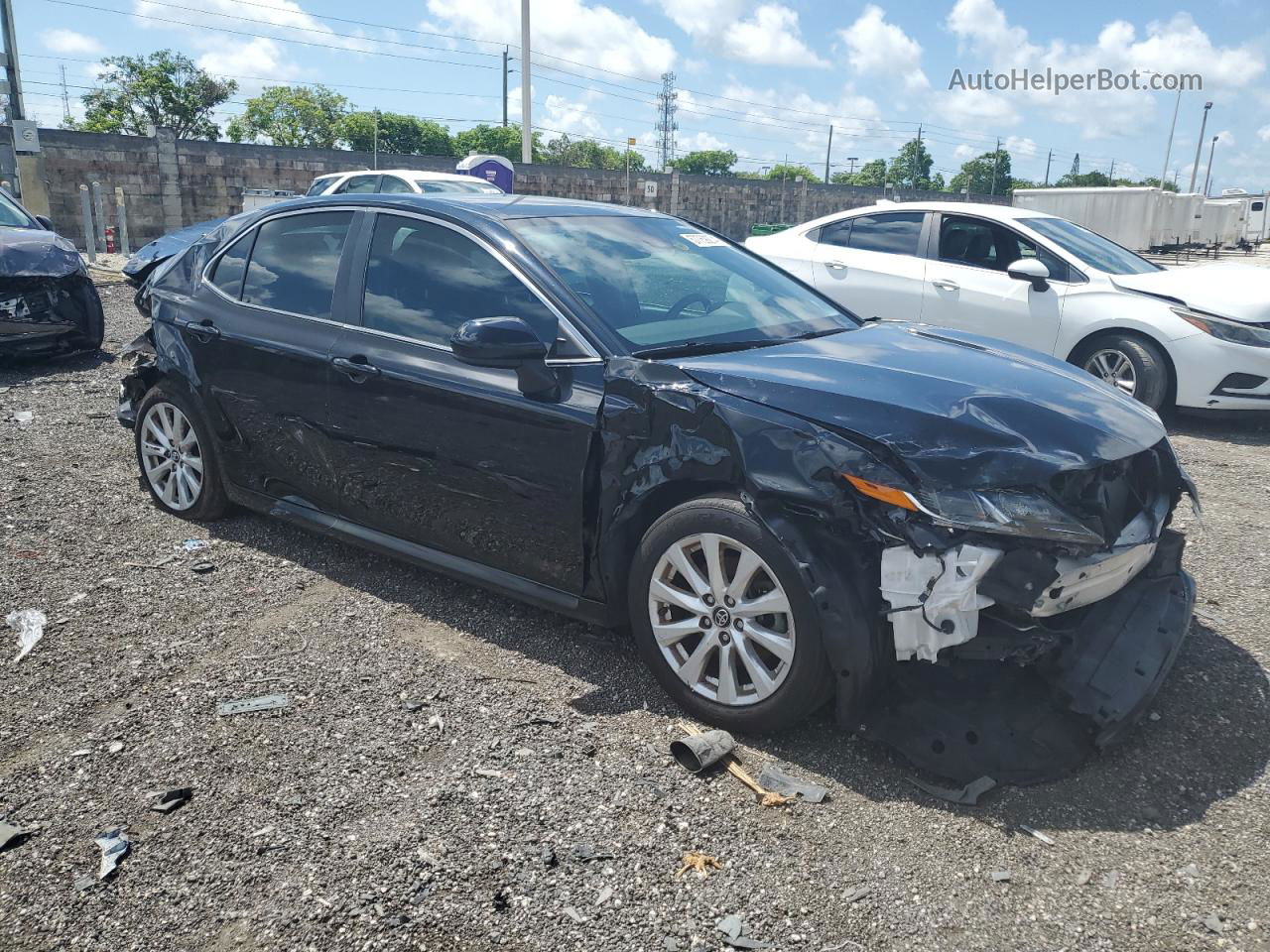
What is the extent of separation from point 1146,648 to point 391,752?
2.38 metres

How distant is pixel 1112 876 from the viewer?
2555 millimetres

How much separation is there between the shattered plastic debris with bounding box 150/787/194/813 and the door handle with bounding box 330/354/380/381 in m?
1.74

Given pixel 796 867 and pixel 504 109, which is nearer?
pixel 796 867

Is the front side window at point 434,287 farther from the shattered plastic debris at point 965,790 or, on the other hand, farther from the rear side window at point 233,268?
the shattered plastic debris at point 965,790

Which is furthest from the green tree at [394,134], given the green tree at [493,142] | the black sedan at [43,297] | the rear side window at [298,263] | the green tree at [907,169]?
the rear side window at [298,263]

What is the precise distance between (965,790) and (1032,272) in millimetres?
5751

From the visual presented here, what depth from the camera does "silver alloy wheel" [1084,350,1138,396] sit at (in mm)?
7660

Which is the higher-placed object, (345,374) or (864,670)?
(345,374)

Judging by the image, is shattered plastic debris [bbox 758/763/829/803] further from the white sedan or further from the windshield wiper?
the white sedan

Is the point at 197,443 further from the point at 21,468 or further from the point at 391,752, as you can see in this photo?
the point at 391,752

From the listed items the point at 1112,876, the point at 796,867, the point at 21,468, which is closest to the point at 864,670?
the point at 796,867

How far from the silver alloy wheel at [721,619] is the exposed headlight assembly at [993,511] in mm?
447

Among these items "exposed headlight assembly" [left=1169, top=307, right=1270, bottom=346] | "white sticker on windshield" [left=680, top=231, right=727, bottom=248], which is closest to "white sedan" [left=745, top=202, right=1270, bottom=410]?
"exposed headlight assembly" [left=1169, top=307, right=1270, bottom=346]

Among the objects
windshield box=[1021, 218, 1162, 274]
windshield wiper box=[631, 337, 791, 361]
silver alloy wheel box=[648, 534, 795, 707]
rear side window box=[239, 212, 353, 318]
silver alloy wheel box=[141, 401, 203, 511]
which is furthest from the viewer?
windshield box=[1021, 218, 1162, 274]
